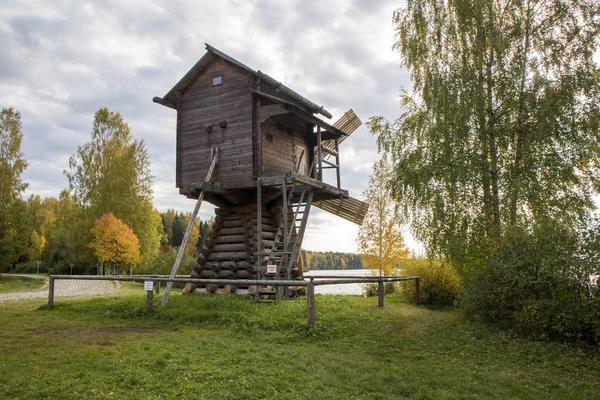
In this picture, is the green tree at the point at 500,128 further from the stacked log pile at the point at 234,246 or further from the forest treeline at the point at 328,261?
the forest treeline at the point at 328,261

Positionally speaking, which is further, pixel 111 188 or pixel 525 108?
pixel 111 188

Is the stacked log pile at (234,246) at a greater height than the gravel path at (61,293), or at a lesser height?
greater

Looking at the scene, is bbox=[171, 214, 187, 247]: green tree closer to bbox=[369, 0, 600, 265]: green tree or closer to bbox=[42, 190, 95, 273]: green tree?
bbox=[42, 190, 95, 273]: green tree

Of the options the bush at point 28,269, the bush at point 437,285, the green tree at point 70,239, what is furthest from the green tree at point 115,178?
the bush at point 437,285

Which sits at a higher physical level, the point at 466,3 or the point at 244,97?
the point at 466,3

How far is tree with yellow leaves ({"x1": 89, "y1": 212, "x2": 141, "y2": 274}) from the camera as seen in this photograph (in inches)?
1279

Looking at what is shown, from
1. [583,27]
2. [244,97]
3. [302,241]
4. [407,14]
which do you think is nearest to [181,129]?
[244,97]

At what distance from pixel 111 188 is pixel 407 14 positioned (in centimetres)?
2810

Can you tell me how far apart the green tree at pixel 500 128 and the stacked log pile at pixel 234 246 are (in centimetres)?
601

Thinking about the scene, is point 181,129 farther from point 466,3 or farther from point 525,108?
point 525,108

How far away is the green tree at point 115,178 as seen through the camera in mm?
35688

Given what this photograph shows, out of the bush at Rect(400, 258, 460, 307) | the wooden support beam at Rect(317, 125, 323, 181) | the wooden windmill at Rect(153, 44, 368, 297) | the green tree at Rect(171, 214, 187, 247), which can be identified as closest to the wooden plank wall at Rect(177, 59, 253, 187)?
the wooden windmill at Rect(153, 44, 368, 297)

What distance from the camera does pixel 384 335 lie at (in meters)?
9.90

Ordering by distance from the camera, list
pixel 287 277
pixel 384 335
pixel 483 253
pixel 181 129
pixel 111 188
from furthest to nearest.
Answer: pixel 111 188, pixel 181 129, pixel 287 277, pixel 483 253, pixel 384 335
